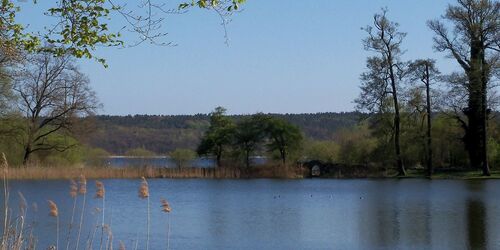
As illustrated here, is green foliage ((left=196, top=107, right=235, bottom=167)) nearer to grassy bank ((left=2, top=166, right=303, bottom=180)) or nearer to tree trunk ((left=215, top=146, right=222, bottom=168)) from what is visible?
tree trunk ((left=215, top=146, right=222, bottom=168))

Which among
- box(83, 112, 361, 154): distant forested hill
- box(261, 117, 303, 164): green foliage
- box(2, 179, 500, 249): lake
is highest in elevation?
Result: box(83, 112, 361, 154): distant forested hill

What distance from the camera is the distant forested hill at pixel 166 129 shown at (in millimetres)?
83500

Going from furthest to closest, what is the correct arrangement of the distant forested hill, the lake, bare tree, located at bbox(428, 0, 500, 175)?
1. the distant forested hill
2. bare tree, located at bbox(428, 0, 500, 175)
3. the lake

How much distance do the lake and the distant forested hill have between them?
51.3m

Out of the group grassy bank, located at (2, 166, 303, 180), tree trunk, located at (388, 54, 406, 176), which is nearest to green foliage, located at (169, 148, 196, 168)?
grassy bank, located at (2, 166, 303, 180)

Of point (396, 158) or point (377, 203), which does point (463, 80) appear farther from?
point (377, 203)

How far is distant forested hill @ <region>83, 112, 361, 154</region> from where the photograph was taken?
274 feet

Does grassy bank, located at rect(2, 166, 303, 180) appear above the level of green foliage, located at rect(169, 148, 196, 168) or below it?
below

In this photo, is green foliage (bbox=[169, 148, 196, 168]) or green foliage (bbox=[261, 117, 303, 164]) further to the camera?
green foliage (bbox=[169, 148, 196, 168])

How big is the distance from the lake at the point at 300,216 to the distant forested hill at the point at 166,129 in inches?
2018

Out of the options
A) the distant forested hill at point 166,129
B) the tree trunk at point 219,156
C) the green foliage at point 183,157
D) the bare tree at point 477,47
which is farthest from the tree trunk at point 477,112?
the distant forested hill at point 166,129

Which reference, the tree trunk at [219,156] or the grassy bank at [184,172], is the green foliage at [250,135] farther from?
the grassy bank at [184,172]

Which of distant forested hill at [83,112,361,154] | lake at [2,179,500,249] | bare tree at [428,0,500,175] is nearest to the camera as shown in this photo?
lake at [2,179,500,249]

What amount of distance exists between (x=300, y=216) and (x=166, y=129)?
84.1m
